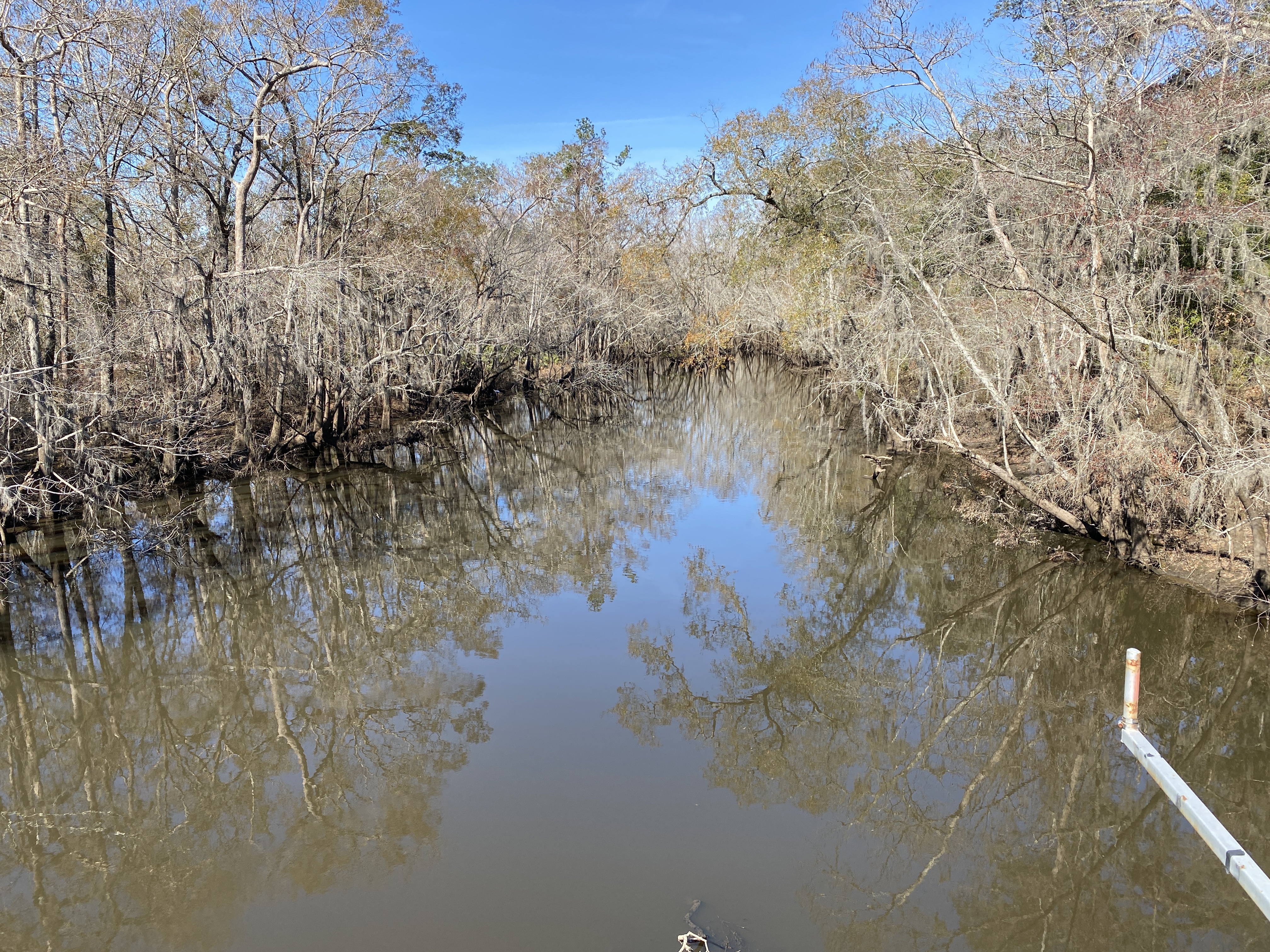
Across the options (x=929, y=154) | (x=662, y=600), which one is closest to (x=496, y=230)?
(x=929, y=154)

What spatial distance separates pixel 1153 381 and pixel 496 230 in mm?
18469

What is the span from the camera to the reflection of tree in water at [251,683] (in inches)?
201

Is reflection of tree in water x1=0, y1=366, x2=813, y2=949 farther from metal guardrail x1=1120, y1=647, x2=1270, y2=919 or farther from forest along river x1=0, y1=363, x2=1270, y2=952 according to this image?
metal guardrail x1=1120, y1=647, x2=1270, y2=919

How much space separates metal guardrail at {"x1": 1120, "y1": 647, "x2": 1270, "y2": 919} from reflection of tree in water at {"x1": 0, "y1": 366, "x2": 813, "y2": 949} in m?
4.19

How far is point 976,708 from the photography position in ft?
23.9

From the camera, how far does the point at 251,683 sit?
762 centimetres

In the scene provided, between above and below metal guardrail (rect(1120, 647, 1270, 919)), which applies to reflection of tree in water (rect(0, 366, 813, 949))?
below

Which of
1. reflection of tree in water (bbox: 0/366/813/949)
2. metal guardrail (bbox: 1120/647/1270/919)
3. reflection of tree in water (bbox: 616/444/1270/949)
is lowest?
reflection of tree in water (bbox: 0/366/813/949)

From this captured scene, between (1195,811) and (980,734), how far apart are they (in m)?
3.31

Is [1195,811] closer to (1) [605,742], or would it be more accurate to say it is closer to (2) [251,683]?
(1) [605,742]

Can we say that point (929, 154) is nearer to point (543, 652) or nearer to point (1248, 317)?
point (1248, 317)

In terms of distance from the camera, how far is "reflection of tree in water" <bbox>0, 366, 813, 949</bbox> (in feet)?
16.8

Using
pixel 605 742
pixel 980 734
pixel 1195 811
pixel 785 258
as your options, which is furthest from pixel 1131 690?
pixel 785 258

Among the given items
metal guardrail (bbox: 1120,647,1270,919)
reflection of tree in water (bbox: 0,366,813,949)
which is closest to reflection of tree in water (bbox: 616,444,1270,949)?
metal guardrail (bbox: 1120,647,1270,919)
